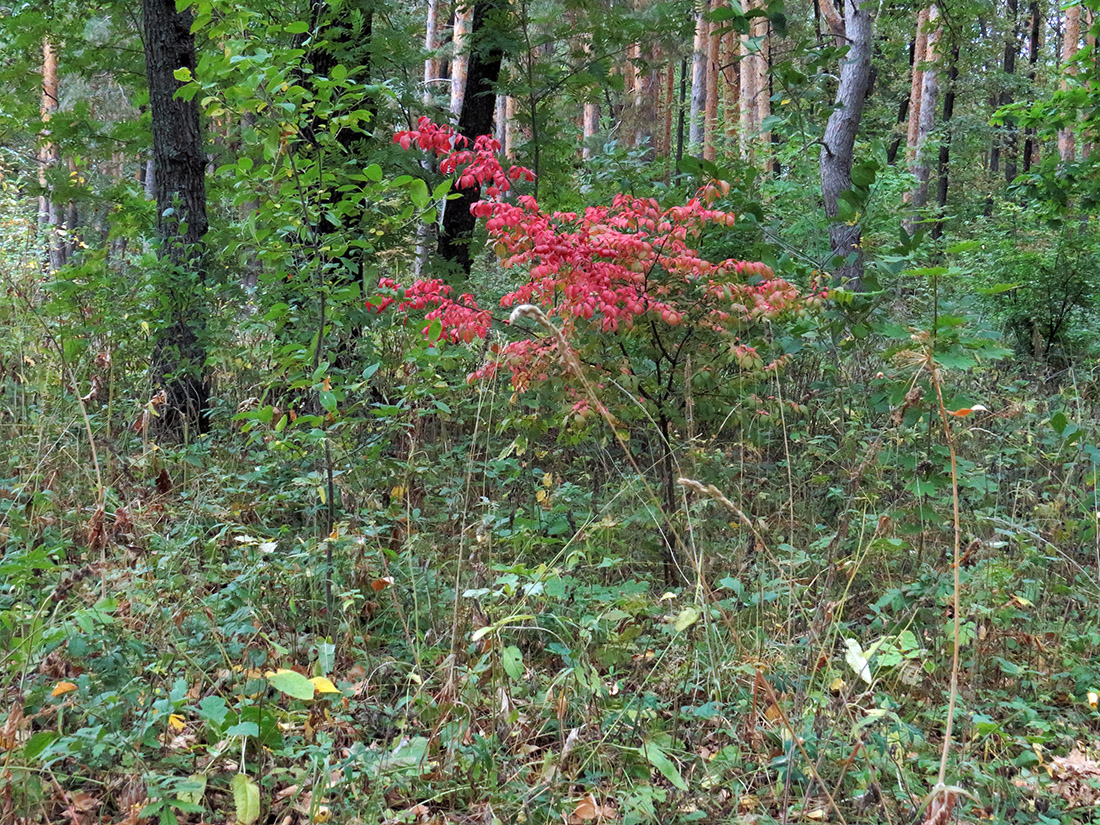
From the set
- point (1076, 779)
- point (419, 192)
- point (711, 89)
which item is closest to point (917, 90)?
point (711, 89)

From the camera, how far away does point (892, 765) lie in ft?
7.13

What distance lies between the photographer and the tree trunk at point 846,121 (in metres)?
6.29

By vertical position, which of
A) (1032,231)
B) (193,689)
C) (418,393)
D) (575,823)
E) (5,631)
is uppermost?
(1032,231)

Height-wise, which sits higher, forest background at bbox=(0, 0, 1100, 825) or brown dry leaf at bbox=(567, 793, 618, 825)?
forest background at bbox=(0, 0, 1100, 825)

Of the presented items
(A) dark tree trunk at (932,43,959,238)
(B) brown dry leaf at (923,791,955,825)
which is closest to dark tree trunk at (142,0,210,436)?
(B) brown dry leaf at (923,791,955,825)

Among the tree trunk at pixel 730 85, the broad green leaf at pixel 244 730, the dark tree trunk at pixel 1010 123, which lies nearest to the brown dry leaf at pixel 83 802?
the broad green leaf at pixel 244 730

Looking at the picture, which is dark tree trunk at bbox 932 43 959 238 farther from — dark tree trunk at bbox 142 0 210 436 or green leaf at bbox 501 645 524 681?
green leaf at bbox 501 645 524 681

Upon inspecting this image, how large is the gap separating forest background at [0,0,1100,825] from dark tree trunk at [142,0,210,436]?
28 millimetres

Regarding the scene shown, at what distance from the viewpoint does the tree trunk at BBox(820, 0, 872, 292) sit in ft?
20.6

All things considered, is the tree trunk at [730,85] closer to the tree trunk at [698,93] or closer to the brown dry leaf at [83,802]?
the tree trunk at [698,93]

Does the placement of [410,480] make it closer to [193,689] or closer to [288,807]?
[193,689]

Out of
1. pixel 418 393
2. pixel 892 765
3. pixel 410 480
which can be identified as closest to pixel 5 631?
pixel 418 393

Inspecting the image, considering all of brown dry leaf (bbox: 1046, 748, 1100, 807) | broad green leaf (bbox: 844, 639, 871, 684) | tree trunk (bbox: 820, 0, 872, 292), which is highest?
tree trunk (bbox: 820, 0, 872, 292)

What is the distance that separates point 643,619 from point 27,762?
1.99 m
